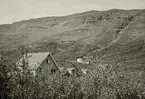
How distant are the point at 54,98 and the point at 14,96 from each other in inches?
82.9

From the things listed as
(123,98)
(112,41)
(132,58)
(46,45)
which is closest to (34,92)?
(123,98)

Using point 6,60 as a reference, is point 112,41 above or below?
below

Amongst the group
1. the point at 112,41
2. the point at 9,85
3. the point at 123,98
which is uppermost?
the point at 9,85

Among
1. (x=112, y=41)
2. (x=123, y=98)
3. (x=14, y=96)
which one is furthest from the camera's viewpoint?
(x=112, y=41)

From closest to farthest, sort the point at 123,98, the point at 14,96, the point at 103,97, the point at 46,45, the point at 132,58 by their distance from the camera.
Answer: the point at 14,96 < the point at 103,97 < the point at 123,98 < the point at 132,58 < the point at 46,45

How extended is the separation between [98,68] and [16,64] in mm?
9170

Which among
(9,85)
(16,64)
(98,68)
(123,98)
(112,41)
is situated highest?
(16,64)

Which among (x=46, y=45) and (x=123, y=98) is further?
(x=46, y=45)

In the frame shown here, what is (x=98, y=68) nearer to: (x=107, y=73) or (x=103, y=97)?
(x=107, y=73)

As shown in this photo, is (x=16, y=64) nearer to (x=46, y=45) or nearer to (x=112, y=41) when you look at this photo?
(x=46, y=45)

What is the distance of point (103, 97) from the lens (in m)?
18.1

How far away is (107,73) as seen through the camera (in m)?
22.3

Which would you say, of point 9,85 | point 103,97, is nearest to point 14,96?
point 9,85

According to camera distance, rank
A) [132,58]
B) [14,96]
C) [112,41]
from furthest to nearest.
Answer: [112,41], [132,58], [14,96]
